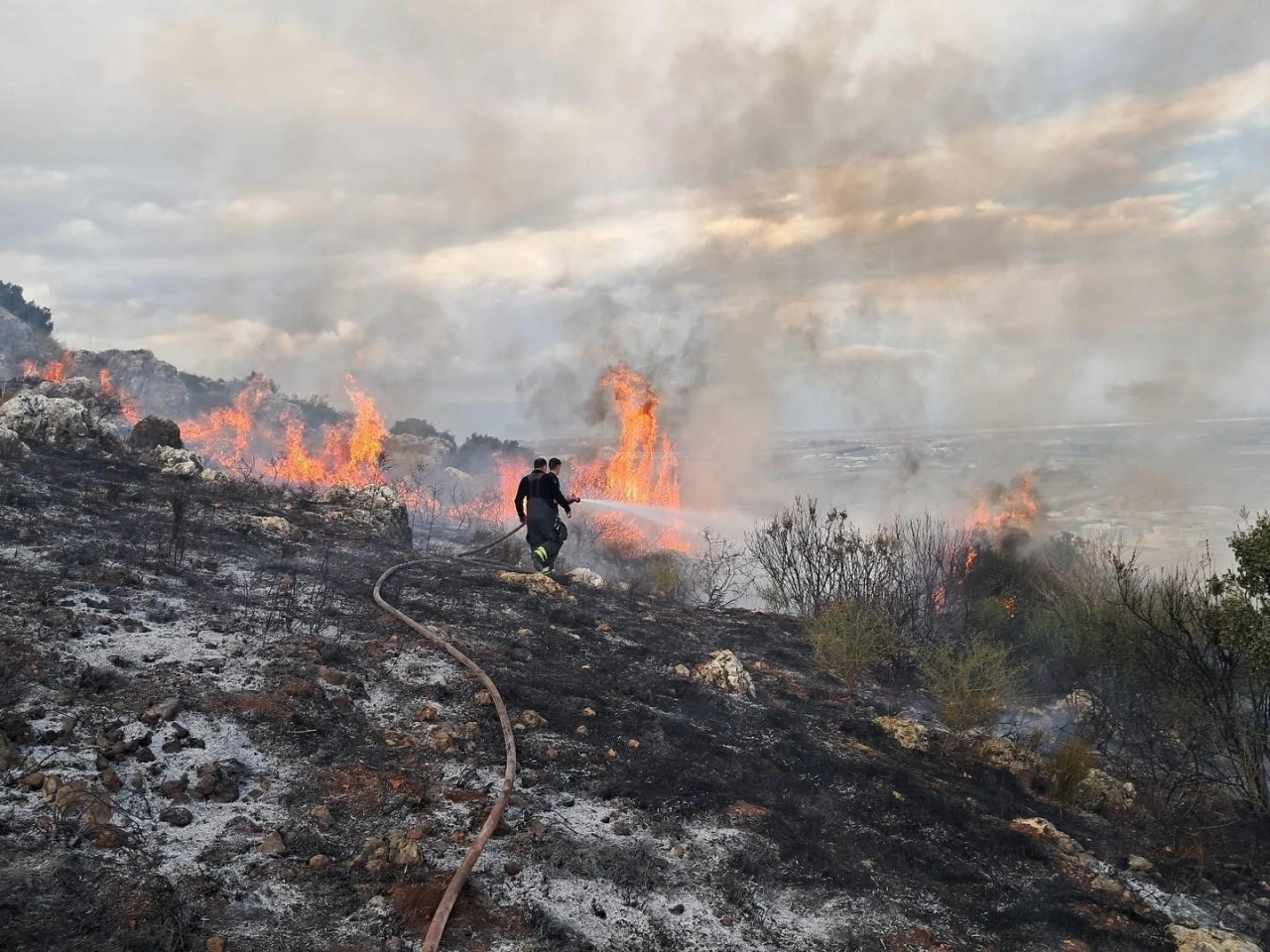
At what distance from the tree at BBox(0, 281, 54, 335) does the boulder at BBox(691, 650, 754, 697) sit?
6086 centimetres

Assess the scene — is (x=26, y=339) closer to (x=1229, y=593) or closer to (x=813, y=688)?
(x=813, y=688)

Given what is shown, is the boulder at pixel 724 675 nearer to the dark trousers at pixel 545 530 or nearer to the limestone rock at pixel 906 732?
the limestone rock at pixel 906 732

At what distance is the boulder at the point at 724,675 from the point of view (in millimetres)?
9633

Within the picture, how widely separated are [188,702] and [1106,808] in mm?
9759

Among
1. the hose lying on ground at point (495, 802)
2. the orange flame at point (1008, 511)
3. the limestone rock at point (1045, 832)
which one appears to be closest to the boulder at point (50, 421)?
the hose lying on ground at point (495, 802)

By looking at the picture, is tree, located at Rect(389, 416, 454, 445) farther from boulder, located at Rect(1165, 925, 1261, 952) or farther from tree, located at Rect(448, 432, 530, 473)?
boulder, located at Rect(1165, 925, 1261, 952)

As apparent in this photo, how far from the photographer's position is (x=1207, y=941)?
502 cm

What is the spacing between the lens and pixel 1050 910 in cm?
534

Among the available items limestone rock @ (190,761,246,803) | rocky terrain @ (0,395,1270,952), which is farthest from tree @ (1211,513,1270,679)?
limestone rock @ (190,761,246,803)

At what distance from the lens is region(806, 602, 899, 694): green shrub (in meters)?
11.4

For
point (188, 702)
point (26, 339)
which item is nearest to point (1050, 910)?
point (188, 702)

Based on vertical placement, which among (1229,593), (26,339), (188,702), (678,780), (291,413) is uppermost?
(26,339)

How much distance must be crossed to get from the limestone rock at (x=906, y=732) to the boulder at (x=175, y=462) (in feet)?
51.5

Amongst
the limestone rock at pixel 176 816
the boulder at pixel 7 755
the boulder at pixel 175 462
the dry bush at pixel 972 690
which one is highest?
the boulder at pixel 175 462
